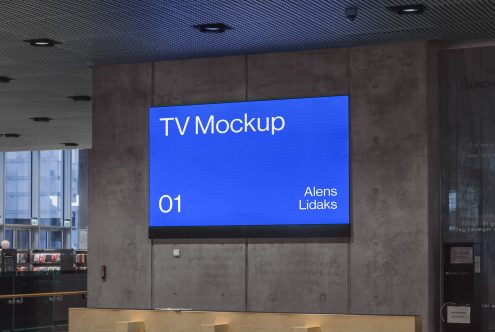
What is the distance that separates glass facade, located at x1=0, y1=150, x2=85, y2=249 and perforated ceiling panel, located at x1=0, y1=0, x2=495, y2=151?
1992 centimetres

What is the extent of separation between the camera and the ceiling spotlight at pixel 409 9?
26.8 ft

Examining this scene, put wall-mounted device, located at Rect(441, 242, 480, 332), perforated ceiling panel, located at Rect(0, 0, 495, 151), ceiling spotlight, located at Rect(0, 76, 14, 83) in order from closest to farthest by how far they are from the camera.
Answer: perforated ceiling panel, located at Rect(0, 0, 495, 151) → wall-mounted device, located at Rect(441, 242, 480, 332) → ceiling spotlight, located at Rect(0, 76, 14, 83)

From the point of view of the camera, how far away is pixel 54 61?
34.7ft

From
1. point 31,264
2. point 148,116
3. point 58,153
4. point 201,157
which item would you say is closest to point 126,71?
point 148,116

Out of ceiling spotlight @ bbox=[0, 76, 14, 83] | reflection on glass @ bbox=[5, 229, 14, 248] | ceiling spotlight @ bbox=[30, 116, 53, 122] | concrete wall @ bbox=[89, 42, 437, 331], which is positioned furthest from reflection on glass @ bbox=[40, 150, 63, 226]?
concrete wall @ bbox=[89, 42, 437, 331]

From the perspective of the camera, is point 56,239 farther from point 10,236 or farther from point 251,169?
point 251,169

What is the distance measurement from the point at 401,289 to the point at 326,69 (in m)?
2.33

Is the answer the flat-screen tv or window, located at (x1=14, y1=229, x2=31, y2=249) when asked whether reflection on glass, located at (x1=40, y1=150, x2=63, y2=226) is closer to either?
window, located at (x1=14, y1=229, x2=31, y2=249)

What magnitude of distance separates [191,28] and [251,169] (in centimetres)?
178

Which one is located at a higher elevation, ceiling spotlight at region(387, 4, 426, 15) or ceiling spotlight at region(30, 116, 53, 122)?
ceiling spotlight at region(387, 4, 426, 15)

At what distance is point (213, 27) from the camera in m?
8.91

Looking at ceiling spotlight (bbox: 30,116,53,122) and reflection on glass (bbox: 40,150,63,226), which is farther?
reflection on glass (bbox: 40,150,63,226)

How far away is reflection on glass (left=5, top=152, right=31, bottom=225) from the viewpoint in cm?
3070

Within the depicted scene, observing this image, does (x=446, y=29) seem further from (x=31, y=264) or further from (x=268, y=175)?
(x=31, y=264)
